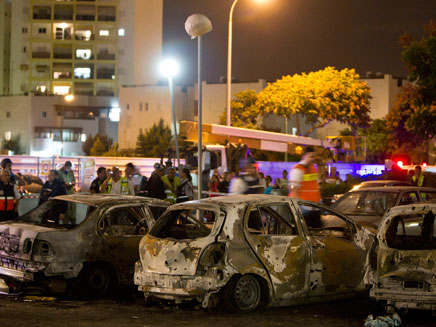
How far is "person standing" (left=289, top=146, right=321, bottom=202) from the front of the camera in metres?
13.2

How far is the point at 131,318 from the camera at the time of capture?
9.35 meters

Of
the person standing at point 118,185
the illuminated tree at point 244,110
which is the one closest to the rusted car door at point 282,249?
the person standing at point 118,185

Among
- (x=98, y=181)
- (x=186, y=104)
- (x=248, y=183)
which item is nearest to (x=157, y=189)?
(x=98, y=181)

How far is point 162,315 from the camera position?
9586 mm

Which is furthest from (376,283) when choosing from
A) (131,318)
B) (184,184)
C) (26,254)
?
(184,184)

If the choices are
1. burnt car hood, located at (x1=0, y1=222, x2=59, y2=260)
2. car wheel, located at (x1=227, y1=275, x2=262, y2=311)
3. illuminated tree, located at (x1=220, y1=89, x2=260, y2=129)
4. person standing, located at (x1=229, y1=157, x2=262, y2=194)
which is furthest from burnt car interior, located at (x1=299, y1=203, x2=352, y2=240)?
illuminated tree, located at (x1=220, y1=89, x2=260, y2=129)

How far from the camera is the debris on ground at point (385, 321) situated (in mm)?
8742

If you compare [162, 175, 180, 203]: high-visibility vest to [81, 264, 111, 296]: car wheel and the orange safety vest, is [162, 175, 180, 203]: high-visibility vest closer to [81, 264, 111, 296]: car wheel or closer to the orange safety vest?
the orange safety vest

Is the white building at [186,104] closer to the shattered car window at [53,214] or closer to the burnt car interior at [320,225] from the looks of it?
the shattered car window at [53,214]

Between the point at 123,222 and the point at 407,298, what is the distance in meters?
4.43

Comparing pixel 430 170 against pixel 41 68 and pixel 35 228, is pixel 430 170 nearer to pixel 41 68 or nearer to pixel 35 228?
pixel 35 228

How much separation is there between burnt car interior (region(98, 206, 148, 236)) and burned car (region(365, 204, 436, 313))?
3.71m

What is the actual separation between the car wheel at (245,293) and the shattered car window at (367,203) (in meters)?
5.07

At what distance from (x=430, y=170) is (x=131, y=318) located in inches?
853
